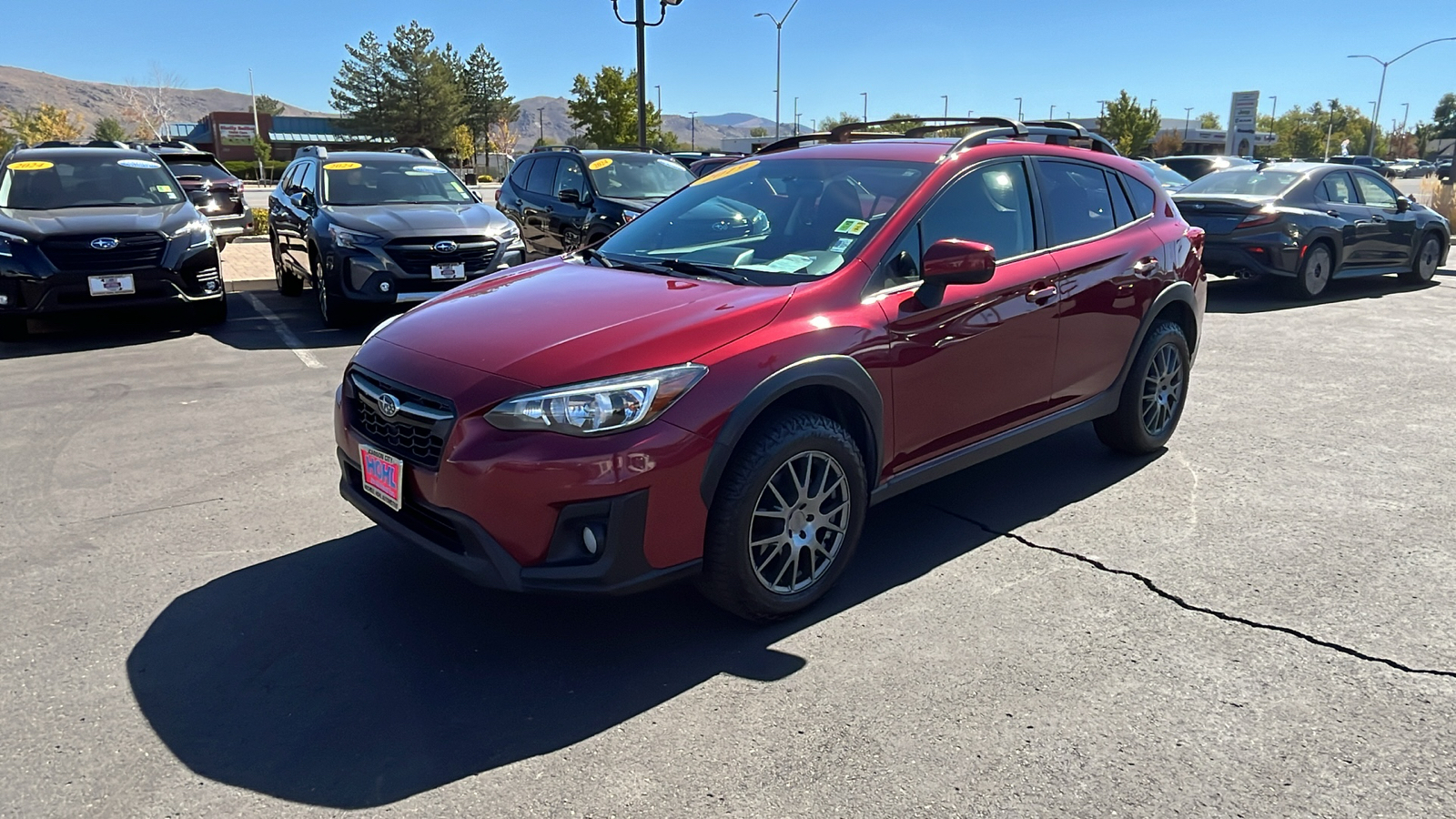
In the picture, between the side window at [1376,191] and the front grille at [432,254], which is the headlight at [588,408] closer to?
the front grille at [432,254]

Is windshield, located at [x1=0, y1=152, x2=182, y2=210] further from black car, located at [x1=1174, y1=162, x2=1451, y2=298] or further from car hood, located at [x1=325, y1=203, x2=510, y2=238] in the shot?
black car, located at [x1=1174, y1=162, x2=1451, y2=298]

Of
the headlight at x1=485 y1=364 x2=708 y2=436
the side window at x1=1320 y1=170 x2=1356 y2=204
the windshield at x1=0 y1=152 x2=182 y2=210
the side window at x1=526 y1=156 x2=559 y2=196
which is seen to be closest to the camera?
the headlight at x1=485 y1=364 x2=708 y2=436

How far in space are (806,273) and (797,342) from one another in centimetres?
43

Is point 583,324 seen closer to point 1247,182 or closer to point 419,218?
point 419,218

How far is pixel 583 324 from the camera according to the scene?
3.35 m

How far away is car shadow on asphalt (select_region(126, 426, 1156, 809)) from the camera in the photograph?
108 inches

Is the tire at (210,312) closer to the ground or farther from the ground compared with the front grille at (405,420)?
closer to the ground

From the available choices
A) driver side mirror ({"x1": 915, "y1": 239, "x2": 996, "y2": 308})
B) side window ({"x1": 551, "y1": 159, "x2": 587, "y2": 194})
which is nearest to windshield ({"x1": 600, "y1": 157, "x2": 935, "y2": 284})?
driver side mirror ({"x1": 915, "y1": 239, "x2": 996, "y2": 308})

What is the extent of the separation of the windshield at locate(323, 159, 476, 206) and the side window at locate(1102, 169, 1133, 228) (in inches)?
268

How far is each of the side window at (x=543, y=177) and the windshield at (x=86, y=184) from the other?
13.7ft

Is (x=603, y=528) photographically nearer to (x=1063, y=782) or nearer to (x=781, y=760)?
(x=781, y=760)

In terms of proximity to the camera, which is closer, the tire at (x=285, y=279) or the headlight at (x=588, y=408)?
the headlight at (x=588, y=408)

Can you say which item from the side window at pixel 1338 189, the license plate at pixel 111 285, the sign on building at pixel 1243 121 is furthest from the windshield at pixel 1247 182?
the sign on building at pixel 1243 121

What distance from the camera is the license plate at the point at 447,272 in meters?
8.77
